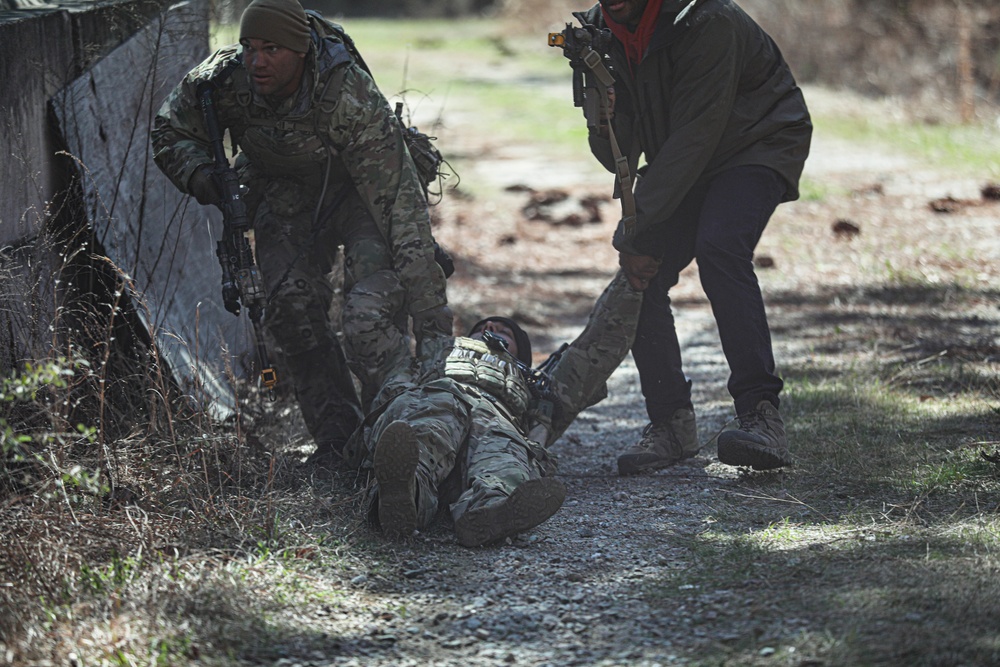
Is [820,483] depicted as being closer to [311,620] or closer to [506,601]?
[506,601]

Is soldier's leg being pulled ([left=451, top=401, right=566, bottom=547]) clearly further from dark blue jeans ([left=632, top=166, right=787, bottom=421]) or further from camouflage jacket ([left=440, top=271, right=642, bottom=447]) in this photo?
dark blue jeans ([left=632, top=166, right=787, bottom=421])

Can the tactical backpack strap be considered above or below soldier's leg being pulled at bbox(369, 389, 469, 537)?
Result: above

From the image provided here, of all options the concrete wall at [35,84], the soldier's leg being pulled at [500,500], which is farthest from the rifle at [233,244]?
the soldier's leg being pulled at [500,500]

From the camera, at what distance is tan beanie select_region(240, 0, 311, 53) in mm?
4441

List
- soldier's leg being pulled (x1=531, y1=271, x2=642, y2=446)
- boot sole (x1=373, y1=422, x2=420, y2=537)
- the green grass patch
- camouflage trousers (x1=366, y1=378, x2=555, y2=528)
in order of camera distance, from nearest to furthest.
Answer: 1. boot sole (x1=373, y1=422, x2=420, y2=537)
2. camouflage trousers (x1=366, y1=378, x2=555, y2=528)
3. soldier's leg being pulled (x1=531, y1=271, x2=642, y2=446)
4. the green grass patch

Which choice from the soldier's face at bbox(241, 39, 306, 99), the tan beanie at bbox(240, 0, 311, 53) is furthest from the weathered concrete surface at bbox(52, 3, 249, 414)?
the tan beanie at bbox(240, 0, 311, 53)

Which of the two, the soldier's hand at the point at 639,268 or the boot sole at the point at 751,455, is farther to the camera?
the soldier's hand at the point at 639,268

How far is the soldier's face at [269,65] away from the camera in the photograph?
4.49 metres

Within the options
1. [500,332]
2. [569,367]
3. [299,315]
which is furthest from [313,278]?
[569,367]

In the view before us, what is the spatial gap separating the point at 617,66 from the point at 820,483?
1842mm

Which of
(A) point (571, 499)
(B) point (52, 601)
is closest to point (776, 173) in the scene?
(A) point (571, 499)

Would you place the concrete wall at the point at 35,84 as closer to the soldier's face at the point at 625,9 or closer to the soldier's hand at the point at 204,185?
the soldier's hand at the point at 204,185

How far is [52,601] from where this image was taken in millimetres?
3074

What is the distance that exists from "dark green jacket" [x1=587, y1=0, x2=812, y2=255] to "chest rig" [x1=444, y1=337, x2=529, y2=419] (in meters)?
0.68
